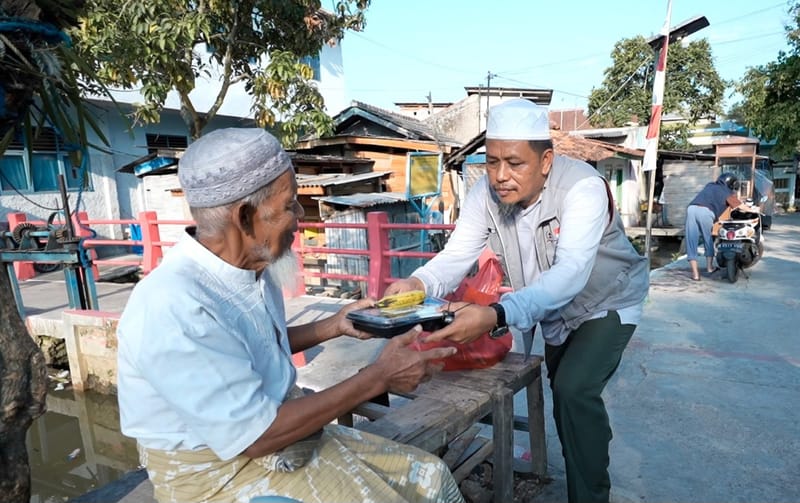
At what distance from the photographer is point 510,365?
8.27 feet

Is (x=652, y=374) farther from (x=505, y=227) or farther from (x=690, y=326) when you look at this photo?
(x=505, y=227)

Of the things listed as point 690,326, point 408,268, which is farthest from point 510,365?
point 408,268

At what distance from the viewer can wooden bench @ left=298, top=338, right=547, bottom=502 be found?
6.44ft

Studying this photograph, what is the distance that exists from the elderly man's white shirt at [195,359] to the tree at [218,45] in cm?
426

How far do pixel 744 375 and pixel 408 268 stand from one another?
24.5 feet

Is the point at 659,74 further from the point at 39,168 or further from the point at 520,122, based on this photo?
the point at 39,168

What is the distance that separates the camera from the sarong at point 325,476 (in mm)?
1329

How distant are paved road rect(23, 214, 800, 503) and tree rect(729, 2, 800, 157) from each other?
1295 centimetres

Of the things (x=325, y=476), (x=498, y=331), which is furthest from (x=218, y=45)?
(x=325, y=476)

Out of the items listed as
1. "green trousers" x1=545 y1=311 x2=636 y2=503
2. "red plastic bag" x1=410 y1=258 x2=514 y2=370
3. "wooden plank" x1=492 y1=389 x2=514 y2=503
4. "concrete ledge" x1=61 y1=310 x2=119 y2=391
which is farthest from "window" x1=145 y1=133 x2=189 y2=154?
"green trousers" x1=545 y1=311 x2=636 y2=503

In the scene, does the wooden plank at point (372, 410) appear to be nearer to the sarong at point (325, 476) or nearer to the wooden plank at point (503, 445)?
the wooden plank at point (503, 445)

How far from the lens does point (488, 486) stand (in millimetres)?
2682

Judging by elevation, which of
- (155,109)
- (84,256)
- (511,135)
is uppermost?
(155,109)

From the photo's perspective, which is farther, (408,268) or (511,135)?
(408,268)
